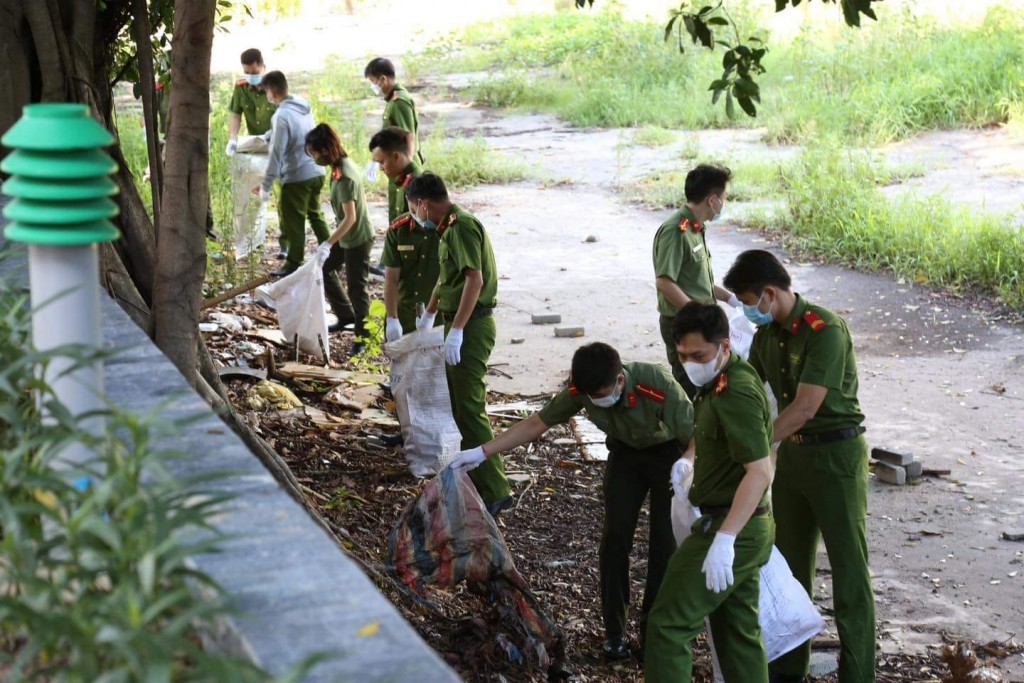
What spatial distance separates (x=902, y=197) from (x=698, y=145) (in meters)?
3.81

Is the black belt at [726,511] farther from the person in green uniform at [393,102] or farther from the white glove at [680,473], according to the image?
the person in green uniform at [393,102]

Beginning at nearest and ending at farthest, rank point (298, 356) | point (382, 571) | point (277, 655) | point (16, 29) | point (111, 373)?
point (277, 655), point (111, 373), point (16, 29), point (382, 571), point (298, 356)

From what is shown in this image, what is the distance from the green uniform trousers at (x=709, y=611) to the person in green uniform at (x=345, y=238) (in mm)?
4435

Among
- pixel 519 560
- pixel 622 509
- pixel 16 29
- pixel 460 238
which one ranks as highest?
pixel 16 29

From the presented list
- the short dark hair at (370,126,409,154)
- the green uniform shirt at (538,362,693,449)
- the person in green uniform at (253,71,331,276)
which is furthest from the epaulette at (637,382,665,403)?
the person in green uniform at (253,71,331,276)

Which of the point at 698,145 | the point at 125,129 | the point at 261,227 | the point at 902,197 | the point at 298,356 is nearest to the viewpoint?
the point at 298,356

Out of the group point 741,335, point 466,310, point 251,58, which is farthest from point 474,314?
point 251,58

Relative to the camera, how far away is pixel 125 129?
44.2 ft

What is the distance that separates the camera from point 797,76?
17.6 meters

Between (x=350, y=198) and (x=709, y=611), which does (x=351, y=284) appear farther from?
(x=709, y=611)

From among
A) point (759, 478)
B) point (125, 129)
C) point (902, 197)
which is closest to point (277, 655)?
point (759, 478)

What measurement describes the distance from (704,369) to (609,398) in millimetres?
567

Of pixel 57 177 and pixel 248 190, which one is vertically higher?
pixel 57 177

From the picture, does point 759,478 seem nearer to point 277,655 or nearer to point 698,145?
point 277,655
